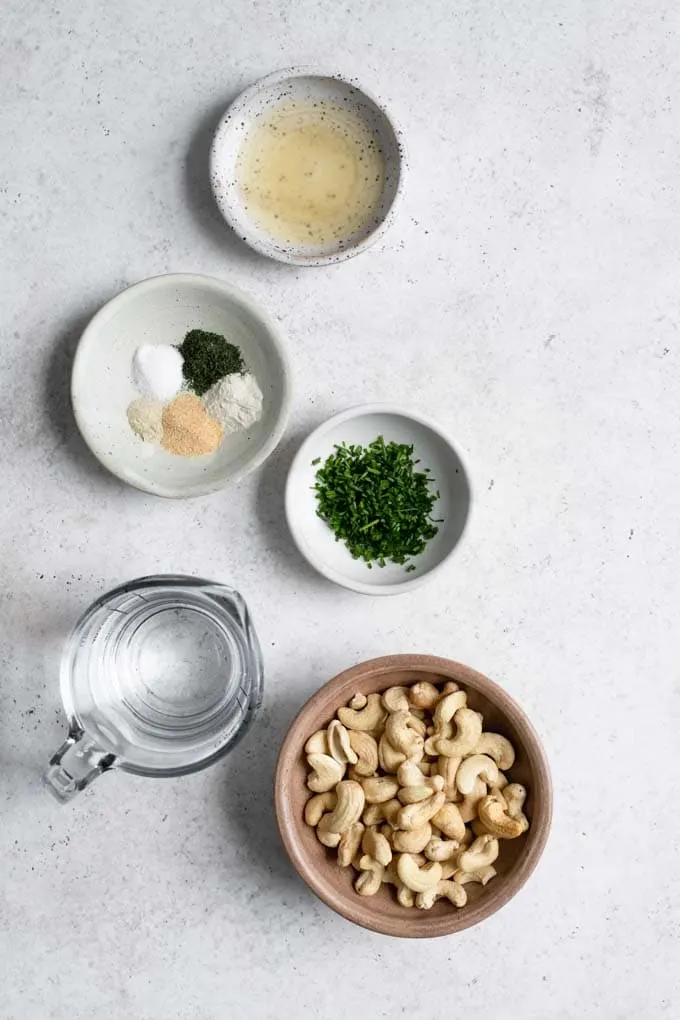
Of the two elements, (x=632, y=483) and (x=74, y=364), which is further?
(x=632, y=483)

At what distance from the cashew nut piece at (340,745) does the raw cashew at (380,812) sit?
7cm

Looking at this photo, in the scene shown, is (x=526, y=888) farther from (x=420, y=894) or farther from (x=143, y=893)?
(x=143, y=893)

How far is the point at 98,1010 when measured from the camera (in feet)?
4.89

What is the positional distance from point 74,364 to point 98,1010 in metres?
0.96

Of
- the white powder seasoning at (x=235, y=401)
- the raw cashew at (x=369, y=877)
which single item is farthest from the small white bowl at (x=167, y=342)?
the raw cashew at (x=369, y=877)

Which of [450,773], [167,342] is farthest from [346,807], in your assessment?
[167,342]

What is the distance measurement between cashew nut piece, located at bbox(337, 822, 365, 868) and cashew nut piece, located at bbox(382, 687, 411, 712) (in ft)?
0.54

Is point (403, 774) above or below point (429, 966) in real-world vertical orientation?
above

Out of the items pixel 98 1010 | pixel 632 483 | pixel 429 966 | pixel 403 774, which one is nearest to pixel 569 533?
pixel 632 483

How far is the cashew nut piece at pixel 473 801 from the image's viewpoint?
1.36 metres

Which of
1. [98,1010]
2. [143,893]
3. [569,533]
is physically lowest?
[98,1010]

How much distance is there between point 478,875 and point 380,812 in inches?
6.3

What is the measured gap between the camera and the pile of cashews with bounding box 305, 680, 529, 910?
134 centimetres

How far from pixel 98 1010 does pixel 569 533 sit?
1.01 metres
